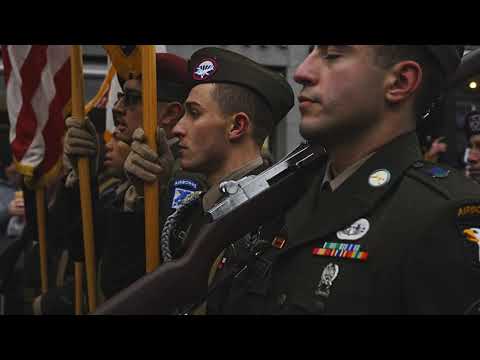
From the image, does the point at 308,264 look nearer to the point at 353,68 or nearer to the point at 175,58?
the point at 353,68

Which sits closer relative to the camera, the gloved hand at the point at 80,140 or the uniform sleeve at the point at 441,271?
the uniform sleeve at the point at 441,271

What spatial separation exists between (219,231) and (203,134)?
2.55 ft

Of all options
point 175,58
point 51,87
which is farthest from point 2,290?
point 175,58

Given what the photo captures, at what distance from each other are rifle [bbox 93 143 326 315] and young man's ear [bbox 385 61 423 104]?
0.26 metres

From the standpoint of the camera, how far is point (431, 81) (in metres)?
1.55

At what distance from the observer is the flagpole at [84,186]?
106 inches

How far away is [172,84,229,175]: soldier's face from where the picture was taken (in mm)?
2225

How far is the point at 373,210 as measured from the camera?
1.43m

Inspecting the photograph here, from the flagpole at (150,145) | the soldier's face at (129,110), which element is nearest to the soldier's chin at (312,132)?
the flagpole at (150,145)

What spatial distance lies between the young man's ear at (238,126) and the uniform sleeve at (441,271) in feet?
3.60

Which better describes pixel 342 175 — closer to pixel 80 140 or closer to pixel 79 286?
pixel 80 140

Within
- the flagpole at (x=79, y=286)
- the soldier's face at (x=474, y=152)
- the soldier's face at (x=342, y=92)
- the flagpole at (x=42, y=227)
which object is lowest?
the flagpole at (x=79, y=286)

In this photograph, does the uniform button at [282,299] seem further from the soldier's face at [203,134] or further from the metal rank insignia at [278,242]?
the soldier's face at [203,134]

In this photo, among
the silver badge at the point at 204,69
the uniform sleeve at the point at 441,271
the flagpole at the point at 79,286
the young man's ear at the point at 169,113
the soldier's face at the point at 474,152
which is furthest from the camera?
the soldier's face at the point at 474,152
